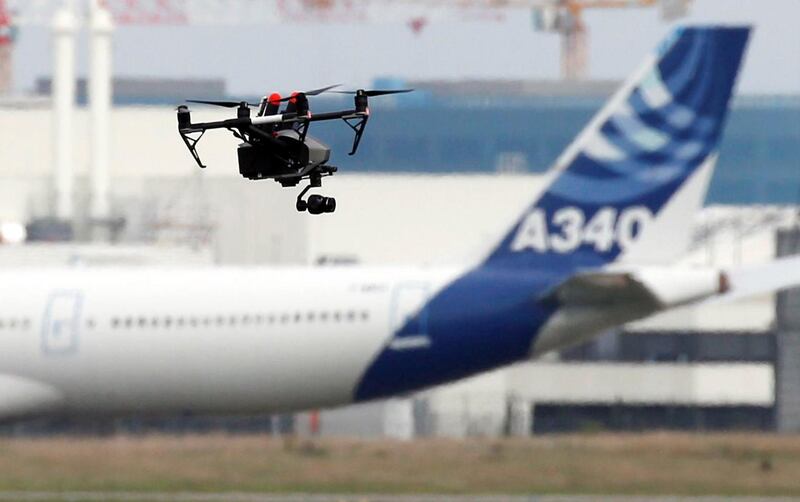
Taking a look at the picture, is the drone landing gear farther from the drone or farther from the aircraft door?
the aircraft door

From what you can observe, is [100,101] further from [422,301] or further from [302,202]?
[302,202]

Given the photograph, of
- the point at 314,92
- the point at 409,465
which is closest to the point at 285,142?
the point at 314,92

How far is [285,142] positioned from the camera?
14.1 meters

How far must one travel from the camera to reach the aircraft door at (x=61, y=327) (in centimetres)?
5409

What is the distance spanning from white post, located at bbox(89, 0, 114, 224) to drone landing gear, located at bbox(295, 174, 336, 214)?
80.0m

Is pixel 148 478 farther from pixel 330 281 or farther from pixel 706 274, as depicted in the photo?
pixel 706 274

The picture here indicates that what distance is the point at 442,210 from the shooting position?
9875 centimetres

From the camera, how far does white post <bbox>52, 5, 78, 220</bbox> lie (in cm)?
9662

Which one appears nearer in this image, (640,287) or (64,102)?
(640,287)

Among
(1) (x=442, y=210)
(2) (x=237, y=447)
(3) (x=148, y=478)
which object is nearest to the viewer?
(3) (x=148, y=478)

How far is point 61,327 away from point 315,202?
40986mm

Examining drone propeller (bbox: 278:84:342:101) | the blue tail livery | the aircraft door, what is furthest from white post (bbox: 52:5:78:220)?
drone propeller (bbox: 278:84:342:101)

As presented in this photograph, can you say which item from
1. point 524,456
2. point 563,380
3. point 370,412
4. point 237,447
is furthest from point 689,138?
point 563,380

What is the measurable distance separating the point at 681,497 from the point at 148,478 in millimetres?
13972
